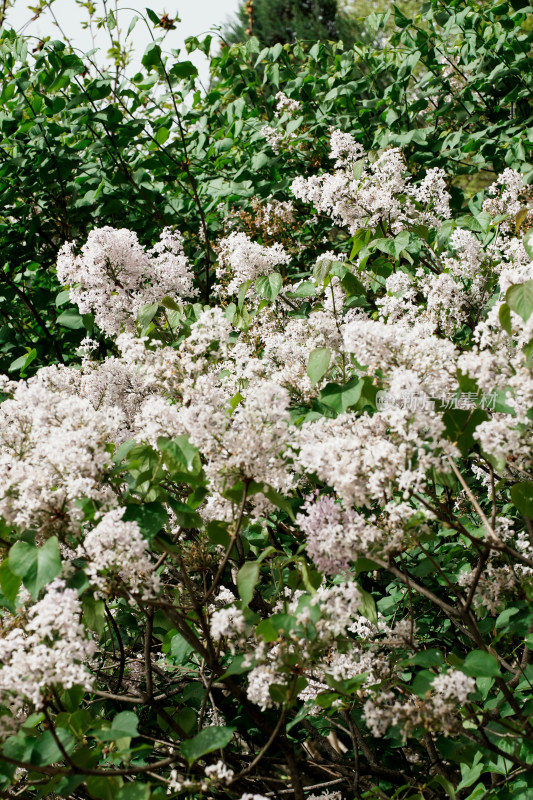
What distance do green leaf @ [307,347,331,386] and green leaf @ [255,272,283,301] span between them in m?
0.82

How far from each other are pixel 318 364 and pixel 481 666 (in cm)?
109

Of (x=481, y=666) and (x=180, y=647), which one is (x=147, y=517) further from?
(x=481, y=666)

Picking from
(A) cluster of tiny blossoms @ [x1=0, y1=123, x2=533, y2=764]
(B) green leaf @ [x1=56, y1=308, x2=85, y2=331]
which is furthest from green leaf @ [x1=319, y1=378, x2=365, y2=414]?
(B) green leaf @ [x1=56, y1=308, x2=85, y2=331]

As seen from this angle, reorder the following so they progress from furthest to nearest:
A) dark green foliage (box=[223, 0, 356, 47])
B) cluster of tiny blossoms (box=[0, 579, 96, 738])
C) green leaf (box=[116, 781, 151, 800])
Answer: dark green foliage (box=[223, 0, 356, 47]) → green leaf (box=[116, 781, 151, 800]) → cluster of tiny blossoms (box=[0, 579, 96, 738])

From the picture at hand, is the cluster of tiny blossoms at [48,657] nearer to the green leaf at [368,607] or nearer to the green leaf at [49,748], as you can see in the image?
the green leaf at [49,748]

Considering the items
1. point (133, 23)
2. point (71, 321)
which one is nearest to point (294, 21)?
point (133, 23)

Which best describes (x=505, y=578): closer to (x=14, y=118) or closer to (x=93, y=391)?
(x=93, y=391)

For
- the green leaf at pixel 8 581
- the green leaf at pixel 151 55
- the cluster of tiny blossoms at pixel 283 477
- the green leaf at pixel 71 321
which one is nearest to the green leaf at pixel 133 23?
the green leaf at pixel 151 55

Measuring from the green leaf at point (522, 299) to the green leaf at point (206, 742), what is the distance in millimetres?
1379

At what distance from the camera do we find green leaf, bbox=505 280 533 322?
2.02 metres

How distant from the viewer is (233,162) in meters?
5.80

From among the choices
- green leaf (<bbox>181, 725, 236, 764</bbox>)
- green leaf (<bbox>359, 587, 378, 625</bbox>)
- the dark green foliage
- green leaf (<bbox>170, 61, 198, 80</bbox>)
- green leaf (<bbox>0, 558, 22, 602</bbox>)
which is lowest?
green leaf (<bbox>359, 587, 378, 625</bbox>)

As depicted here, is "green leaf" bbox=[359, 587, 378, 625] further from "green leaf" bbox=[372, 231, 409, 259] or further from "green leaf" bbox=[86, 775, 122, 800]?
"green leaf" bbox=[372, 231, 409, 259]

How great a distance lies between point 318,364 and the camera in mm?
2561
